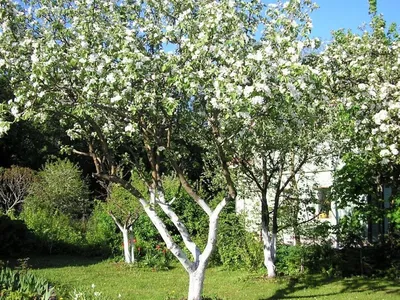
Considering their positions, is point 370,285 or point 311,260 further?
point 311,260

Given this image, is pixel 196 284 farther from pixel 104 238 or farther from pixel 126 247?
pixel 104 238

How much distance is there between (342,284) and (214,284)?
2.89 metres

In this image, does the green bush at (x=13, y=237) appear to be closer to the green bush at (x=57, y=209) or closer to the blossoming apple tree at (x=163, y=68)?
the green bush at (x=57, y=209)

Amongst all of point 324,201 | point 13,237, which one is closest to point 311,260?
point 324,201

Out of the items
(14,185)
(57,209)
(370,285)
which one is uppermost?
(14,185)

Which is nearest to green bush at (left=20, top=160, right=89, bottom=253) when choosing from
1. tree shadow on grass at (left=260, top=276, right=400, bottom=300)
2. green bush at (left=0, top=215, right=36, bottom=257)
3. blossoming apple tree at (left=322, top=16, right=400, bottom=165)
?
green bush at (left=0, top=215, right=36, bottom=257)

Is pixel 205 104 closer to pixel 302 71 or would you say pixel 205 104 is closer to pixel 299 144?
pixel 302 71

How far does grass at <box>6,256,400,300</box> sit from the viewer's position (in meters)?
9.68

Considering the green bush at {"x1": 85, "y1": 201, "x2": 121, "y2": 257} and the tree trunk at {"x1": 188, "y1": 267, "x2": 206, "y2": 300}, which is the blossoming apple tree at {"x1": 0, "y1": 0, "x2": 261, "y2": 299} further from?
the green bush at {"x1": 85, "y1": 201, "x2": 121, "y2": 257}

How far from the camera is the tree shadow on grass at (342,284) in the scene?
9664 mm

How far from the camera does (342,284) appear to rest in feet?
35.1

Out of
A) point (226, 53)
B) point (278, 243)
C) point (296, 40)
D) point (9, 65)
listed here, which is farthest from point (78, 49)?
point (278, 243)

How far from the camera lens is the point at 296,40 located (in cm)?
659

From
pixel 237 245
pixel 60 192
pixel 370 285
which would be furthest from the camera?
pixel 60 192
